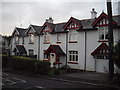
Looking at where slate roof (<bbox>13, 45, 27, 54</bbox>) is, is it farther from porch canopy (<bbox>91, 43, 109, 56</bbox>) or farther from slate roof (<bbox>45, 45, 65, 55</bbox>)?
porch canopy (<bbox>91, 43, 109, 56</bbox>)

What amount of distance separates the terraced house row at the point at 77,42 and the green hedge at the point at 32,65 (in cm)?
457

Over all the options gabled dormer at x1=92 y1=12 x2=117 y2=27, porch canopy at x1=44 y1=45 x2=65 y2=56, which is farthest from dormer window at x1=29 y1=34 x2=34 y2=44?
gabled dormer at x1=92 y1=12 x2=117 y2=27

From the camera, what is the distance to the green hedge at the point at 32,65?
55.4 ft

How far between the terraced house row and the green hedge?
180 inches

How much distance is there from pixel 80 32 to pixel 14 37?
60.6 feet

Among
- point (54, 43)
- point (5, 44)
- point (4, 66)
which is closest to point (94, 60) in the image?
point (54, 43)

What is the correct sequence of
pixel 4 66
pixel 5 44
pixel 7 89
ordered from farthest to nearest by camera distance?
1. pixel 5 44
2. pixel 4 66
3. pixel 7 89

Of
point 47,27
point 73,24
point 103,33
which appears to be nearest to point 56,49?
point 73,24

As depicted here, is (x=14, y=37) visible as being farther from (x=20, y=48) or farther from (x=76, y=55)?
(x=76, y=55)

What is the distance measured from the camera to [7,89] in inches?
402

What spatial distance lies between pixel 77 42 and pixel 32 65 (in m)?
7.47

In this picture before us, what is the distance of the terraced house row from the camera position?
1844 centimetres

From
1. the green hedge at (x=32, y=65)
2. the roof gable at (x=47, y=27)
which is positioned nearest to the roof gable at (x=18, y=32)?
the roof gable at (x=47, y=27)

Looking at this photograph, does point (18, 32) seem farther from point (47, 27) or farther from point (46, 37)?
point (47, 27)
